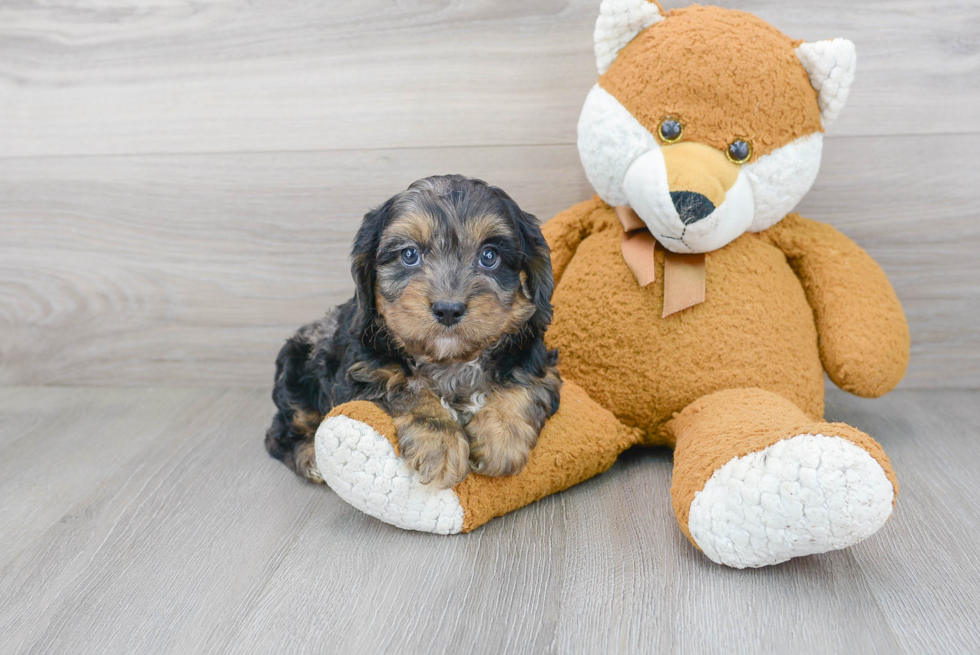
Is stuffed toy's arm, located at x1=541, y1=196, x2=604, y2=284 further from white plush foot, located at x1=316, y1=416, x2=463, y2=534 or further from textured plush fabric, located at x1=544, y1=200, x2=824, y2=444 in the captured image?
white plush foot, located at x1=316, y1=416, x2=463, y2=534

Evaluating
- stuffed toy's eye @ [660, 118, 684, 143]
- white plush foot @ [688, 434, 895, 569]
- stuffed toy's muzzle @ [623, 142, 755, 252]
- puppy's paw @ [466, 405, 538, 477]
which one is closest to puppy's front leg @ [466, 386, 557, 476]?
puppy's paw @ [466, 405, 538, 477]

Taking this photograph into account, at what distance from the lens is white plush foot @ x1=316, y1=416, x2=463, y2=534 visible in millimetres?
1712

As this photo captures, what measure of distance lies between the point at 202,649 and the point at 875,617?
1284mm

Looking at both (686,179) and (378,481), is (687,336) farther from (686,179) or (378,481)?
(378,481)

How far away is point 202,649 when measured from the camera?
4.70 ft

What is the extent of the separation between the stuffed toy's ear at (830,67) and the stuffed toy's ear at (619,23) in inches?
15.7

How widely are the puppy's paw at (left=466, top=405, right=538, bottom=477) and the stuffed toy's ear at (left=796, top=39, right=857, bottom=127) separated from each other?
117 centimetres

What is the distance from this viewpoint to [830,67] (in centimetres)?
Answer: 195

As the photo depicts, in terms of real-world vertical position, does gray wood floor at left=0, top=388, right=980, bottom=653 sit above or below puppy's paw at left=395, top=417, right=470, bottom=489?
below

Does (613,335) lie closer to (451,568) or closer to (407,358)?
(407,358)

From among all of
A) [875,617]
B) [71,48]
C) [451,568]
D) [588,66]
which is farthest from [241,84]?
[875,617]

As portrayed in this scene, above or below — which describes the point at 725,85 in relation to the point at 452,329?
above

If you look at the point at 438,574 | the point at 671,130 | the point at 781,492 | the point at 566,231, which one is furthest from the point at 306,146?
the point at 781,492

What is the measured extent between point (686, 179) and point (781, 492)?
79 cm
